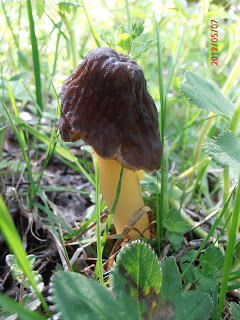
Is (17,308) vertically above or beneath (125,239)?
above

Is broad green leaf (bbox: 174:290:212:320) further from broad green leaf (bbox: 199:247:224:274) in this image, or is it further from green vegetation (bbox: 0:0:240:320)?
broad green leaf (bbox: 199:247:224:274)

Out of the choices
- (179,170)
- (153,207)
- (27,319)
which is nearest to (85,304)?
(27,319)

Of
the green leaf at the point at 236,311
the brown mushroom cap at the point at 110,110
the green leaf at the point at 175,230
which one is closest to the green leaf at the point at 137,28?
the brown mushroom cap at the point at 110,110

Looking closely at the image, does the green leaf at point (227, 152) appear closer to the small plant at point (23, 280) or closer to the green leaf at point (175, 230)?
the green leaf at point (175, 230)

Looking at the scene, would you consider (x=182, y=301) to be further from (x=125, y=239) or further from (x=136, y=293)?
(x=125, y=239)

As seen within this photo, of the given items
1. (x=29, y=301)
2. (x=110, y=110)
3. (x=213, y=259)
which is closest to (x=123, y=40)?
(x=110, y=110)

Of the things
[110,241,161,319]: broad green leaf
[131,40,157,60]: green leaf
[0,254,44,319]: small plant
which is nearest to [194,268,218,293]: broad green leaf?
[110,241,161,319]: broad green leaf
